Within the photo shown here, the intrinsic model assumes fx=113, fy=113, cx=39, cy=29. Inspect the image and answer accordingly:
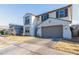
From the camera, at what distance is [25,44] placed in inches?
93.5

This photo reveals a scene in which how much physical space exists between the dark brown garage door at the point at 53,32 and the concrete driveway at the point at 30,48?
0.51ft

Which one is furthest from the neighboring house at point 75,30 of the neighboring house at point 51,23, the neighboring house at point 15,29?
the neighboring house at point 15,29

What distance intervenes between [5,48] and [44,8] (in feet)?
3.79

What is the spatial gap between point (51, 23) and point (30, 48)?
684 millimetres

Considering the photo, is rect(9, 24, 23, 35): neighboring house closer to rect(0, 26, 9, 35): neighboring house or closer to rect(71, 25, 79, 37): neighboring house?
rect(0, 26, 9, 35): neighboring house

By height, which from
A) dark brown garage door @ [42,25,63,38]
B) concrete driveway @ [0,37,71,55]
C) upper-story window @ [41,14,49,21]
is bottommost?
concrete driveway @ [0,37,71,55]

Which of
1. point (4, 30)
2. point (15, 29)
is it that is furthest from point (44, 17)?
point (4, 30)

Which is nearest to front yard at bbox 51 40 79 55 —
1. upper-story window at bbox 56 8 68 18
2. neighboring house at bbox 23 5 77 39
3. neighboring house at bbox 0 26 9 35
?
neighboring house at bbox 23 5 77 39

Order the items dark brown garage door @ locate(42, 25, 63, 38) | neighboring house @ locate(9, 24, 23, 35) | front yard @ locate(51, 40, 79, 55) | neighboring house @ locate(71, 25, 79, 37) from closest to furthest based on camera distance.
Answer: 1. front yard @ locate(51, 40, 79, 55)
2. neighboring house @ locate(71, 25, 79, 37)
3. dark brown garage door @ locate(42, 25, 63, 38)
4. neighboring house @ locate(9, 24, 23, 35)

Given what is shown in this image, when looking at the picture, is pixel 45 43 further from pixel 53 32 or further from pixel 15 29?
pixel 15 29

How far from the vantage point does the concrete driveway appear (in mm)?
2127

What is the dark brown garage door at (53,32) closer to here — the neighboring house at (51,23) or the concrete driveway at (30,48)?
the neighboring house at (51,23)
